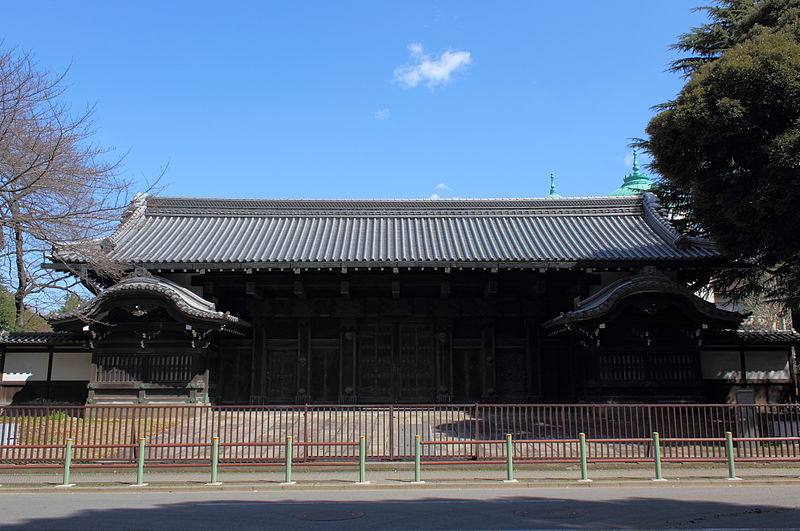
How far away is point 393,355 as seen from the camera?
1947 cm

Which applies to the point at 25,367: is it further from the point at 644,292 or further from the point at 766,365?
the point at 766,365

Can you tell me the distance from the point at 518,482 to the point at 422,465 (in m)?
2.12

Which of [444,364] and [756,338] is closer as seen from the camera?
[756,338]

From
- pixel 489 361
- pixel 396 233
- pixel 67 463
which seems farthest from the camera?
pixel 396 233

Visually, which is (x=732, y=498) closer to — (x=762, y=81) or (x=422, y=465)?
(x=422, y=465)

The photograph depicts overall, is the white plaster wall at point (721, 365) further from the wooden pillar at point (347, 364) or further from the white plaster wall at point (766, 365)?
the wooden pillar at point (347, 364)

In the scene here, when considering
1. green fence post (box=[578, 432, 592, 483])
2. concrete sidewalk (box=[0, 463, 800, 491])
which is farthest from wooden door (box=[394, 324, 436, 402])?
green fence post (box=[578, 432, 592, 483])

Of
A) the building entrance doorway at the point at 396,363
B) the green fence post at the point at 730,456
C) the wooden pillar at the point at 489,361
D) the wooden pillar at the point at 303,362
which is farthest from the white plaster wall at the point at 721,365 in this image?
the wooden pillar at the point at 303,362

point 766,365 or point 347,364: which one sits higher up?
point 347,364

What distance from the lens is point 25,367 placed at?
18938 mm

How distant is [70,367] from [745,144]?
19.1 meters

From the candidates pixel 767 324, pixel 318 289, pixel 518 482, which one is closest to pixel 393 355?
pixel 318 289

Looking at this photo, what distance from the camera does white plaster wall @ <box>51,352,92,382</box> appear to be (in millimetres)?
18922

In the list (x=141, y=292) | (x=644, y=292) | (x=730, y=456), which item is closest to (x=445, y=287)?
(x=644, y=292)
